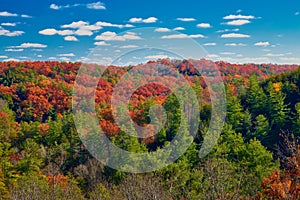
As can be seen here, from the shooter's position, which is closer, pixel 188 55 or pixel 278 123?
pixel 188 55

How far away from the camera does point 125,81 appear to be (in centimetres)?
1658

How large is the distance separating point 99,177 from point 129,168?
13.4ft

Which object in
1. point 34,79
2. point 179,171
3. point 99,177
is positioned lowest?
point 99,177

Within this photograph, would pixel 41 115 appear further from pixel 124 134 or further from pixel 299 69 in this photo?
pixel 299 69

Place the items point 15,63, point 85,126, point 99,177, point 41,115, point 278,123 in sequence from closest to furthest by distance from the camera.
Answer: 1. point 99,177
2. point 85,126
3. point 278,123
4. point 41,115
5. point 15,63

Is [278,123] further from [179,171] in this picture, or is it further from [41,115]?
[41,115]

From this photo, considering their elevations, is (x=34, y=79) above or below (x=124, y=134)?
above

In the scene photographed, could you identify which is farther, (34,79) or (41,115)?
(34,79)

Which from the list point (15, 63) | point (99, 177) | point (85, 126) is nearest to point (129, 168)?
point (99, 177)

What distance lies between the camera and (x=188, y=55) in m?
11.4

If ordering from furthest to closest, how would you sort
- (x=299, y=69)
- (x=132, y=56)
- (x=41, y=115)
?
(x=41, y=115)
(x=299, y=69)
(x=132, y=56)

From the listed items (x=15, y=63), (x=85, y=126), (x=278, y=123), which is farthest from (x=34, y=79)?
(x=278, y=123)

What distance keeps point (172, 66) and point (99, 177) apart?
12847mm

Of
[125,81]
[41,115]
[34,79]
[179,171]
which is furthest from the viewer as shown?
[34,79]
